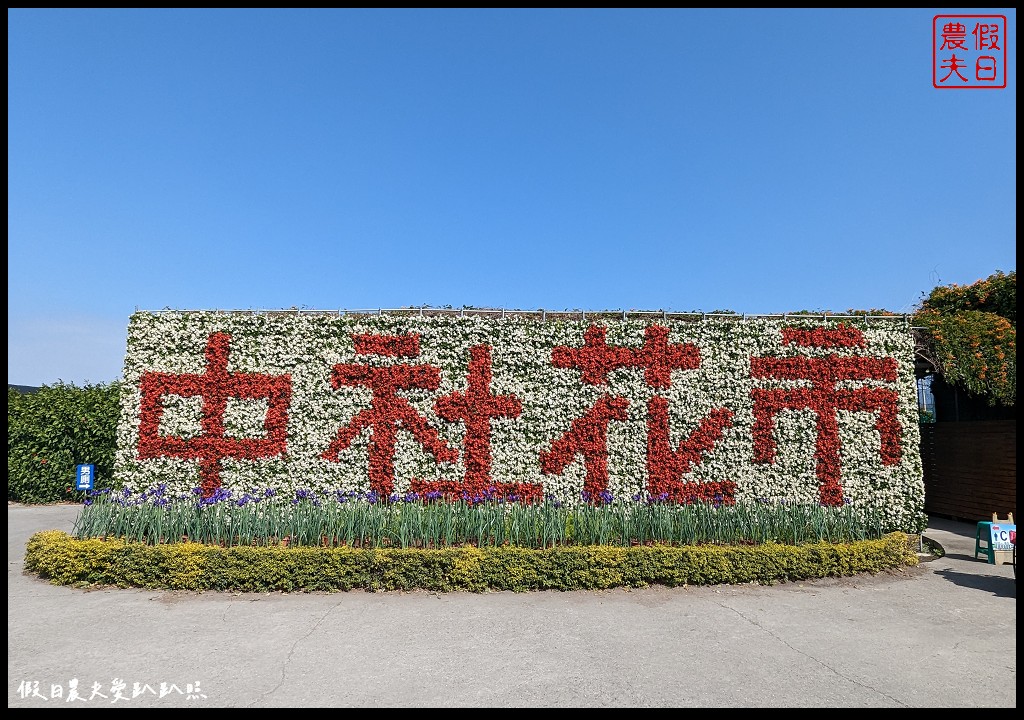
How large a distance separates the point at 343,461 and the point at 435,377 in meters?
2.10

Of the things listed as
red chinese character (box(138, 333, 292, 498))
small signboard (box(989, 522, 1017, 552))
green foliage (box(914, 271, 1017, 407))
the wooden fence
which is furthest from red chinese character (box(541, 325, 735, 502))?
the wooden fence

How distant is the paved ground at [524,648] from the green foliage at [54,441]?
822 cm

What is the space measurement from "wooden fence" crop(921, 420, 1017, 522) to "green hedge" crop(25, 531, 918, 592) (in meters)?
6.65

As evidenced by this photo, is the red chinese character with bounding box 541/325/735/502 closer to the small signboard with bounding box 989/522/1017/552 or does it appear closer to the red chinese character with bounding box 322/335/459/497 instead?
the red chinese character with bounding box 322/335/459/497

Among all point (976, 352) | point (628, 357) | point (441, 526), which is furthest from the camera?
point (976, 352)

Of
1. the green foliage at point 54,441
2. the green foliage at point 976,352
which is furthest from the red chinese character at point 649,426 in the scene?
the green foliage at point 54,441

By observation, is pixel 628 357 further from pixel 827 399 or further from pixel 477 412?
pixel 827 399

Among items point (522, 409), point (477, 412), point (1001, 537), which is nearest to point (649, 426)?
point (522, 409)

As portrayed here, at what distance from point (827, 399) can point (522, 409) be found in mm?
5366

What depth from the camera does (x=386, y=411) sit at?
904cm

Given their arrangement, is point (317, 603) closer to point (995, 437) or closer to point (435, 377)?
point (435, 377)

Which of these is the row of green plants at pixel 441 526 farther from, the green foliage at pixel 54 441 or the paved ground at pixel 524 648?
the green foliage at pixel 54 441
